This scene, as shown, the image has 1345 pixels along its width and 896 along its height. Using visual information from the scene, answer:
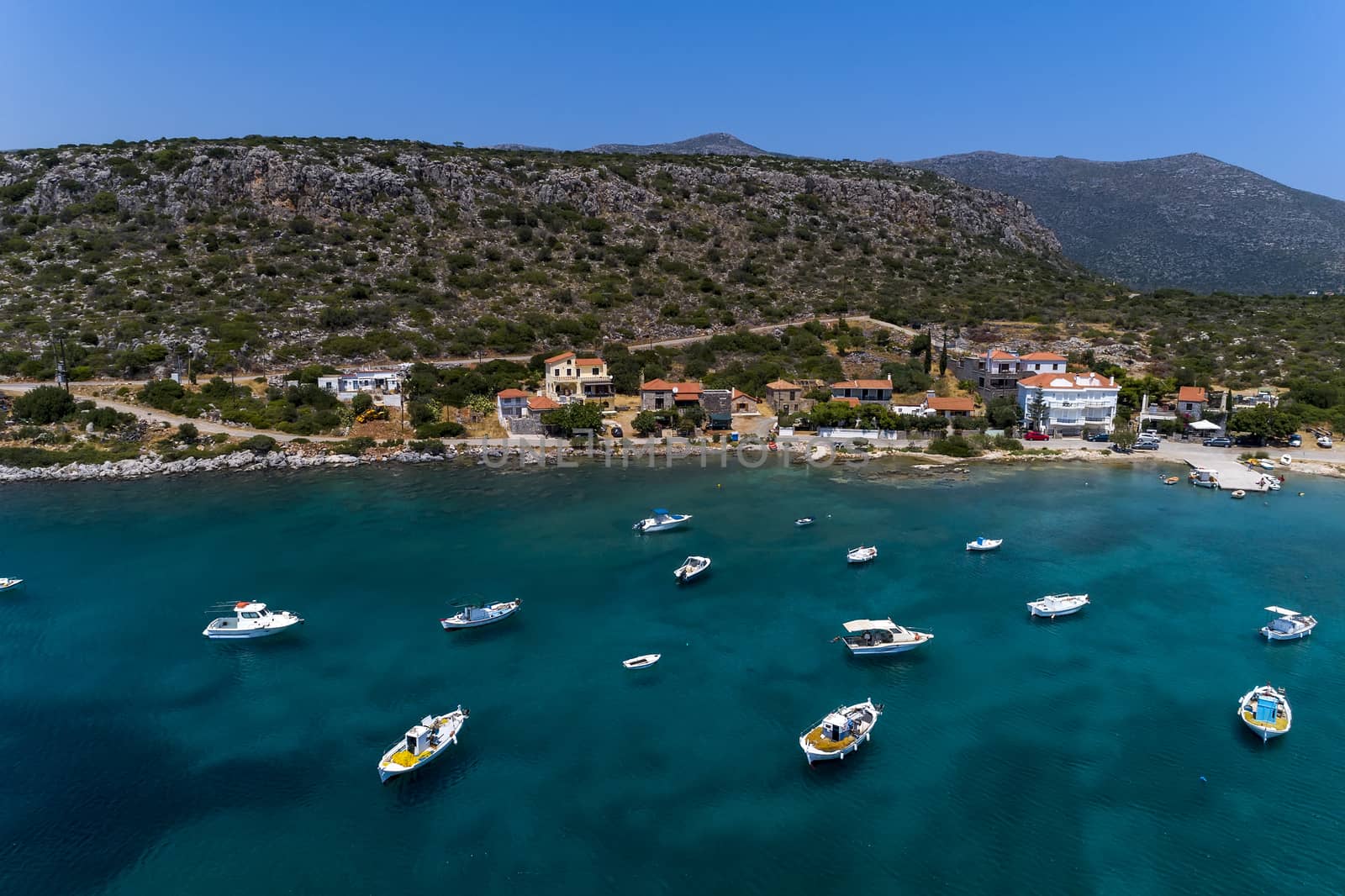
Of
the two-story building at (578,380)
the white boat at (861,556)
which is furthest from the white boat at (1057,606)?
the two-story building at (578,380)

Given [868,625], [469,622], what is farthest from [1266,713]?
[469,622]

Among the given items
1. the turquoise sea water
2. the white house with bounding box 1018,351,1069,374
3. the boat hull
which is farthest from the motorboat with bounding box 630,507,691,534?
the white house with bounding box 1018,351,1069,374

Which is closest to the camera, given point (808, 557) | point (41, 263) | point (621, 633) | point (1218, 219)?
point (621, 633)

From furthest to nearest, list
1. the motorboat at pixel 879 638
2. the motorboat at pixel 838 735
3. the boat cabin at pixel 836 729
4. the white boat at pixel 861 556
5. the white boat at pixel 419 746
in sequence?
1. the white boat at pixel 861 556
2. the motorboat at pixel 879 638
3. the boat cabin at pixel 836 729
4. the motorboat at pixel 838 735
5. the white boat at pixel 419 746

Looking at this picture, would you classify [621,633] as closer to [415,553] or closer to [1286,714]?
[415,553]

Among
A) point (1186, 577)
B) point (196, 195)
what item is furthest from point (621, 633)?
point (196, 195)

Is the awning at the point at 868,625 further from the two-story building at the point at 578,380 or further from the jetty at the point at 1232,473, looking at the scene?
the two-story building at the point at 578,380
